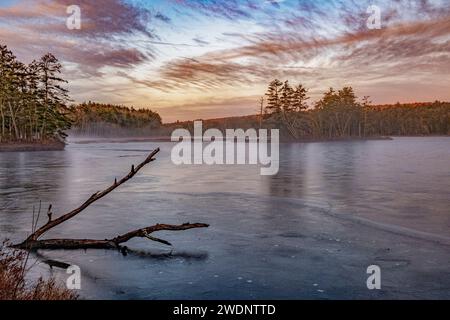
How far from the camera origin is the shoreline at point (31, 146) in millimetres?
69531

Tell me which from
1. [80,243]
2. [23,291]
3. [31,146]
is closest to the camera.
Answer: [23,291]

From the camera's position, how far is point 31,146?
72000 millimetres

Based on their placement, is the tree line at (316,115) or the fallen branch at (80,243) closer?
the fallen branch at (80,243)

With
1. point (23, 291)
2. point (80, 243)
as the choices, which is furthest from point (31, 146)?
point (23, 291)

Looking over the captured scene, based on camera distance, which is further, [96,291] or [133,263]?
[133,263]

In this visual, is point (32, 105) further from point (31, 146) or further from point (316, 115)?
point (316, 115)

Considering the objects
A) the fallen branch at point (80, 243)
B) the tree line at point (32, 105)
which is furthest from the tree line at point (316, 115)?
the fallen branch at point (80, 243)

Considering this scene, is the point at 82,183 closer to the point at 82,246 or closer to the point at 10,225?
the point at 10,225

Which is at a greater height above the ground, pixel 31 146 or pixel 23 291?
pixel 31 146

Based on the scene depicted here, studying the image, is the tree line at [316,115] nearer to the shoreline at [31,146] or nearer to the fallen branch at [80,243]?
the shoreline at [31,146]

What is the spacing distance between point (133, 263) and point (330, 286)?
12.7 ft
